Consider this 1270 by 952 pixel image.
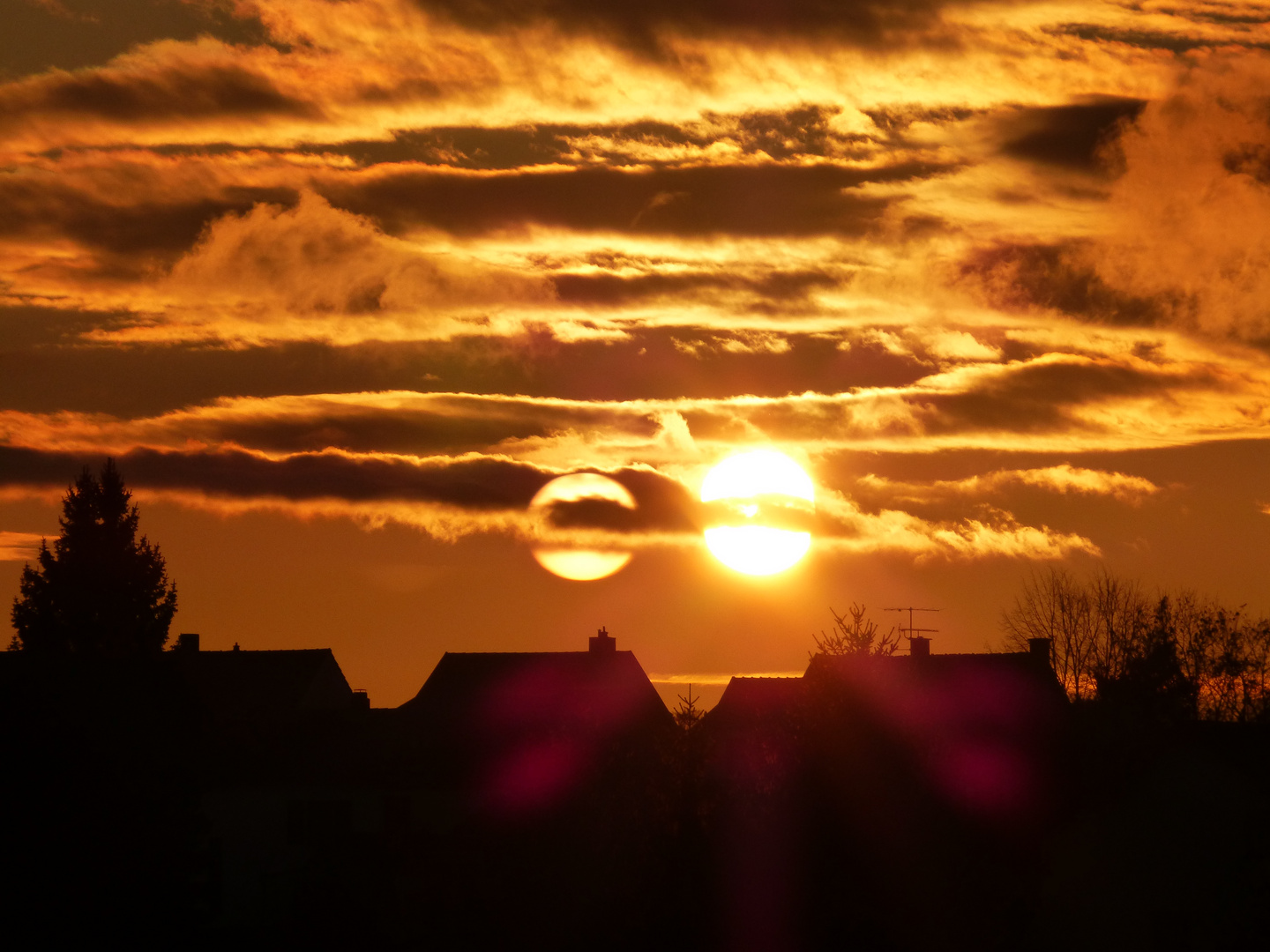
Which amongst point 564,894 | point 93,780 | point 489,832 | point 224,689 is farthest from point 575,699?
point 93,780

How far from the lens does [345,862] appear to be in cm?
3950

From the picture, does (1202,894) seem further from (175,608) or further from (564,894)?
(175,608)

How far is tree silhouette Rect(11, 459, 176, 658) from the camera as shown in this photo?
59.6 meters

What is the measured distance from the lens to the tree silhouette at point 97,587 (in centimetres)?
5959

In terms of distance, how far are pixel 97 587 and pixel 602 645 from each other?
73.7 feet

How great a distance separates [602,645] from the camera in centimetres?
6638

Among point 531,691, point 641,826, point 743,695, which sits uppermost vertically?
point 743,695

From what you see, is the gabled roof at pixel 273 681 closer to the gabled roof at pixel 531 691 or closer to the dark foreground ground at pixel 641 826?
the gabled roof at pixel 531 691

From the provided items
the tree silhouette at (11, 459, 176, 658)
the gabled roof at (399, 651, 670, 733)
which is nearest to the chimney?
the gabled roof at (399, 651, 670, 733)

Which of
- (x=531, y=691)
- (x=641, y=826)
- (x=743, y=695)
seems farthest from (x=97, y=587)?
(x=641, y=826)

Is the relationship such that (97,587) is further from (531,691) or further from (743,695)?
(743,695)

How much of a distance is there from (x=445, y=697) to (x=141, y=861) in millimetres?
31964

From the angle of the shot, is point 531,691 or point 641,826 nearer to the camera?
point 641,826

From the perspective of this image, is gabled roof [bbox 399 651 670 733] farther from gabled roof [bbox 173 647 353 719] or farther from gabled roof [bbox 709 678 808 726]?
gabled roof [bbox 173 647 353 719]
